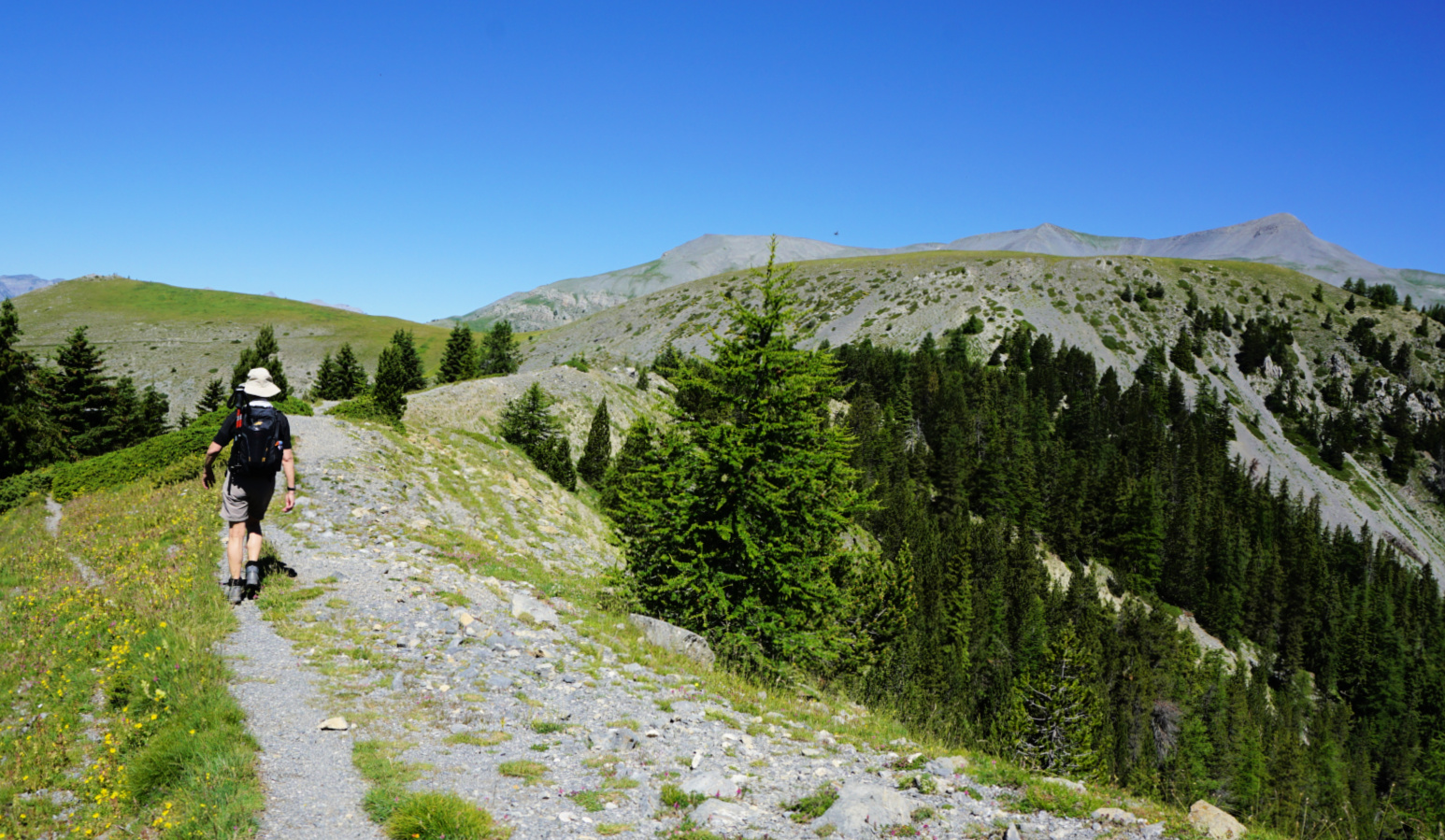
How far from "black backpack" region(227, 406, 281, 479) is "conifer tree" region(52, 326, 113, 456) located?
2294 inches

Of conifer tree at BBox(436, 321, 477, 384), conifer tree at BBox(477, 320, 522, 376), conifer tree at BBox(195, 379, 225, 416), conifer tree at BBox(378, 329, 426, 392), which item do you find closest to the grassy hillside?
conifer tree at BBox(195, 379, 225, 416)

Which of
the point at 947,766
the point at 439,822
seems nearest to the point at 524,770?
the point at 439,822

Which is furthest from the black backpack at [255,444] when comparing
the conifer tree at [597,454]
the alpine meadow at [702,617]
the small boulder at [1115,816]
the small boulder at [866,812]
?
the conifer tree at [597,454]

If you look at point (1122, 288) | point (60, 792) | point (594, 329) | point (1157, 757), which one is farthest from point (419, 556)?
point (1122, 288)

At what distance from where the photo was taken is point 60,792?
623 cm

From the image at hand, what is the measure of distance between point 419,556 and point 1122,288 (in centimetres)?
17879

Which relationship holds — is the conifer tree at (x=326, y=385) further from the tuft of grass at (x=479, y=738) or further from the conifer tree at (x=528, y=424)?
the tuft of grass at (x=479, y=738)

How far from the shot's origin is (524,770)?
21.9ft

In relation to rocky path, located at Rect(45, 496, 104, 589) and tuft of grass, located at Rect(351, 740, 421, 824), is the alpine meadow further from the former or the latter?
rocky path, located at Rect(45, 496, 104, 589)

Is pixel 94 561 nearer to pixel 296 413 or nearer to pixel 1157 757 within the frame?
pixel 296 413

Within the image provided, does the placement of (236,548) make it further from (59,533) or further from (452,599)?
(59,533)

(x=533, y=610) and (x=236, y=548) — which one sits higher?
(x=236, y=548)

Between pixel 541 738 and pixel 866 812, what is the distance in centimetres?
357

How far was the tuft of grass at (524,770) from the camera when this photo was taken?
6.56 metres
